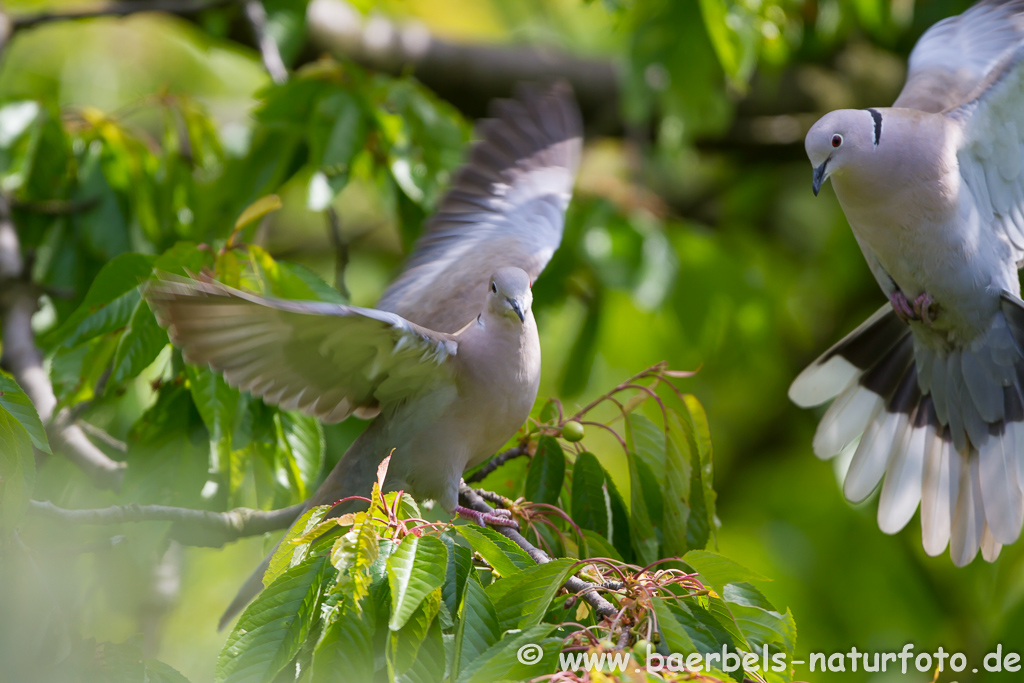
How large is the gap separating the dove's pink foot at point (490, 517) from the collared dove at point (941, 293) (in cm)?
128

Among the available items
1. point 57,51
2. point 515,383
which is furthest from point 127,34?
point 515,383

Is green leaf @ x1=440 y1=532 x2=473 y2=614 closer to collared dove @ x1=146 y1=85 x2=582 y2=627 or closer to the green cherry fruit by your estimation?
collared dove @ x1=146 y1=85 x2=582 y2=627

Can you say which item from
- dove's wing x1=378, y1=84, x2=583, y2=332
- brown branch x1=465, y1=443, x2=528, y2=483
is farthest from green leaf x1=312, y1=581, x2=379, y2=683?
dove's wing x1=378, y1=84, x2=583, y2=332

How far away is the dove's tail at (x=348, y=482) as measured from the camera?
2477 mm

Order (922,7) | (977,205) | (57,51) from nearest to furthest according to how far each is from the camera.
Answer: (977,205), (922,7), (57,51)

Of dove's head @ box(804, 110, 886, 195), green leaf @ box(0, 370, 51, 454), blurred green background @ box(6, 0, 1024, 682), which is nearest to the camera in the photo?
green leaf @ box(0, 370, 51, 454)

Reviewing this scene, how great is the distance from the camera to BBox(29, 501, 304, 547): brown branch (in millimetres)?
2164

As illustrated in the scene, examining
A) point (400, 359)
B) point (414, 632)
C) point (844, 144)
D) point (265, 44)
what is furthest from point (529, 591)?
point (265, 44)

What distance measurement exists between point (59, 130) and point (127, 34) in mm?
4990

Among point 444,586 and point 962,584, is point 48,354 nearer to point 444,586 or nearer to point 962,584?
point 444,586

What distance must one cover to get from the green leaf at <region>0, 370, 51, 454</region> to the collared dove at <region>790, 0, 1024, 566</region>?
205 cm

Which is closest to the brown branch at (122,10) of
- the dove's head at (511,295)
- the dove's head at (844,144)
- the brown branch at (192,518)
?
the brown branch at (192,518)

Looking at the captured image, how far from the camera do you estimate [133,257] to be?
2.41 meters

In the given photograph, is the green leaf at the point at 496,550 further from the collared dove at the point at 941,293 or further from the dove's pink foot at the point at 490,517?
the collared dove at the point at 941,293
